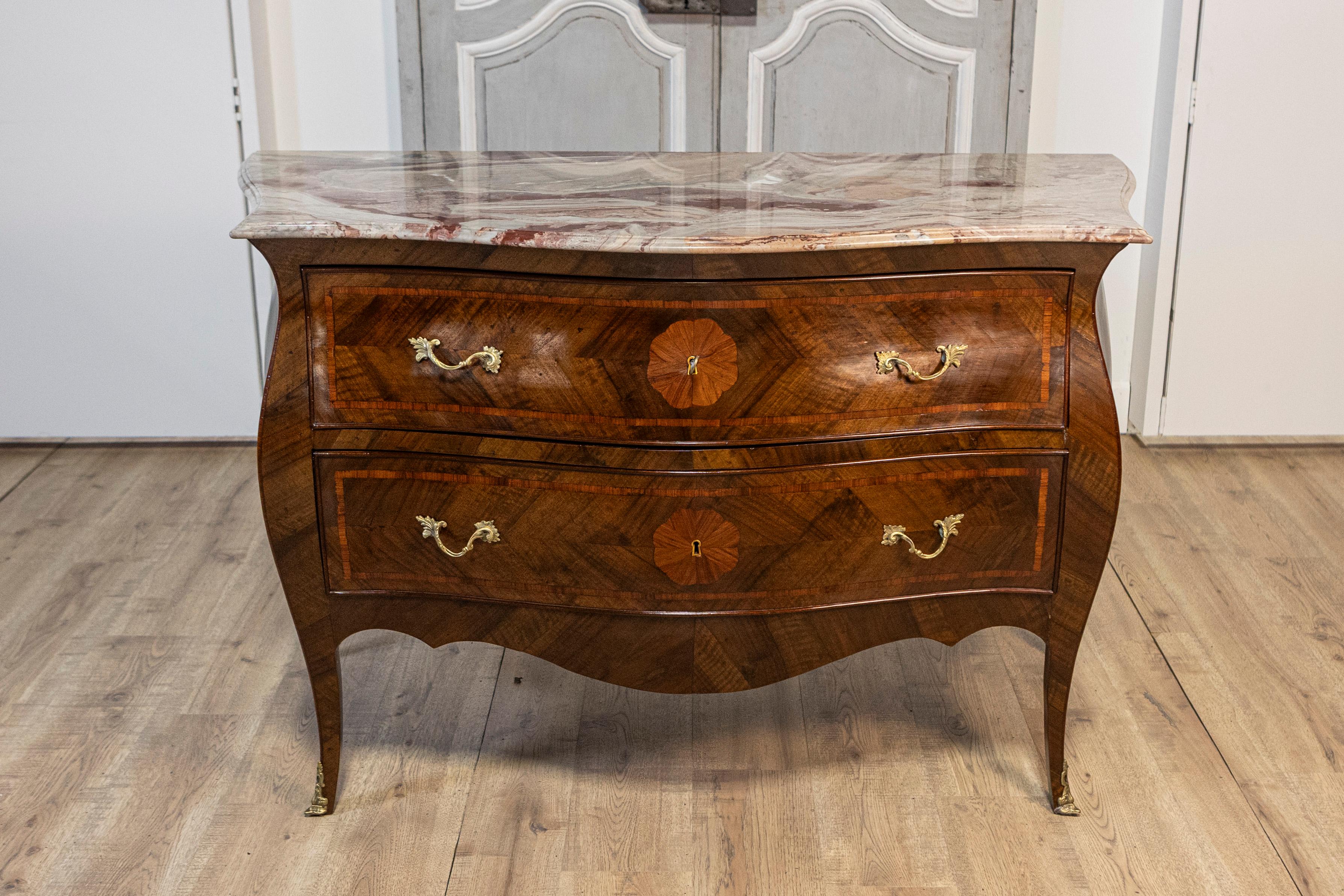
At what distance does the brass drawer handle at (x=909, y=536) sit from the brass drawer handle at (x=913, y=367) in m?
0.22

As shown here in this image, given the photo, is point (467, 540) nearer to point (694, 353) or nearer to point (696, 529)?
point (696, 529)

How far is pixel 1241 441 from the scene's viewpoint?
3.53 m

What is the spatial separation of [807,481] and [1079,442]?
398mm

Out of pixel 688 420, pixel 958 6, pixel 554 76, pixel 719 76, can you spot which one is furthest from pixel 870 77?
pixel 688 420

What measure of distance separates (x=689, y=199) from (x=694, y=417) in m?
0.36

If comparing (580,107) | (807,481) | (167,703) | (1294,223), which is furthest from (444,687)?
(1294,223)

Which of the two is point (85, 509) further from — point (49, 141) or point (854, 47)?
point (854, 47)

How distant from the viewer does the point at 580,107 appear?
328cm

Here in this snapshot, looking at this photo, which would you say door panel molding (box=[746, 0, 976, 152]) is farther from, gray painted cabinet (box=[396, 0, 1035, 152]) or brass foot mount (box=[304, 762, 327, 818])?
brass foot mount (box=[304, 762, 327, 818])

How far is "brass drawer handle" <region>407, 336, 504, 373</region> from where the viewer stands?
5.55ft

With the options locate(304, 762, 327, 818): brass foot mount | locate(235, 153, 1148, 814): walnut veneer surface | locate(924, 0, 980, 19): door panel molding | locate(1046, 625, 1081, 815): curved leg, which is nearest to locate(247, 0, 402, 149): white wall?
locate(924, 0, 980, 19): door panel molding

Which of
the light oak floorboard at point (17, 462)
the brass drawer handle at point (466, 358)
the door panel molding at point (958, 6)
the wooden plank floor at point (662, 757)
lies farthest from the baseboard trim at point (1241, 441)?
the light oak floorboard at point (17, 462)

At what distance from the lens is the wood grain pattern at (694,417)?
1.65 m

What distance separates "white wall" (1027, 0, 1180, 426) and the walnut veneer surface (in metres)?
1.56
